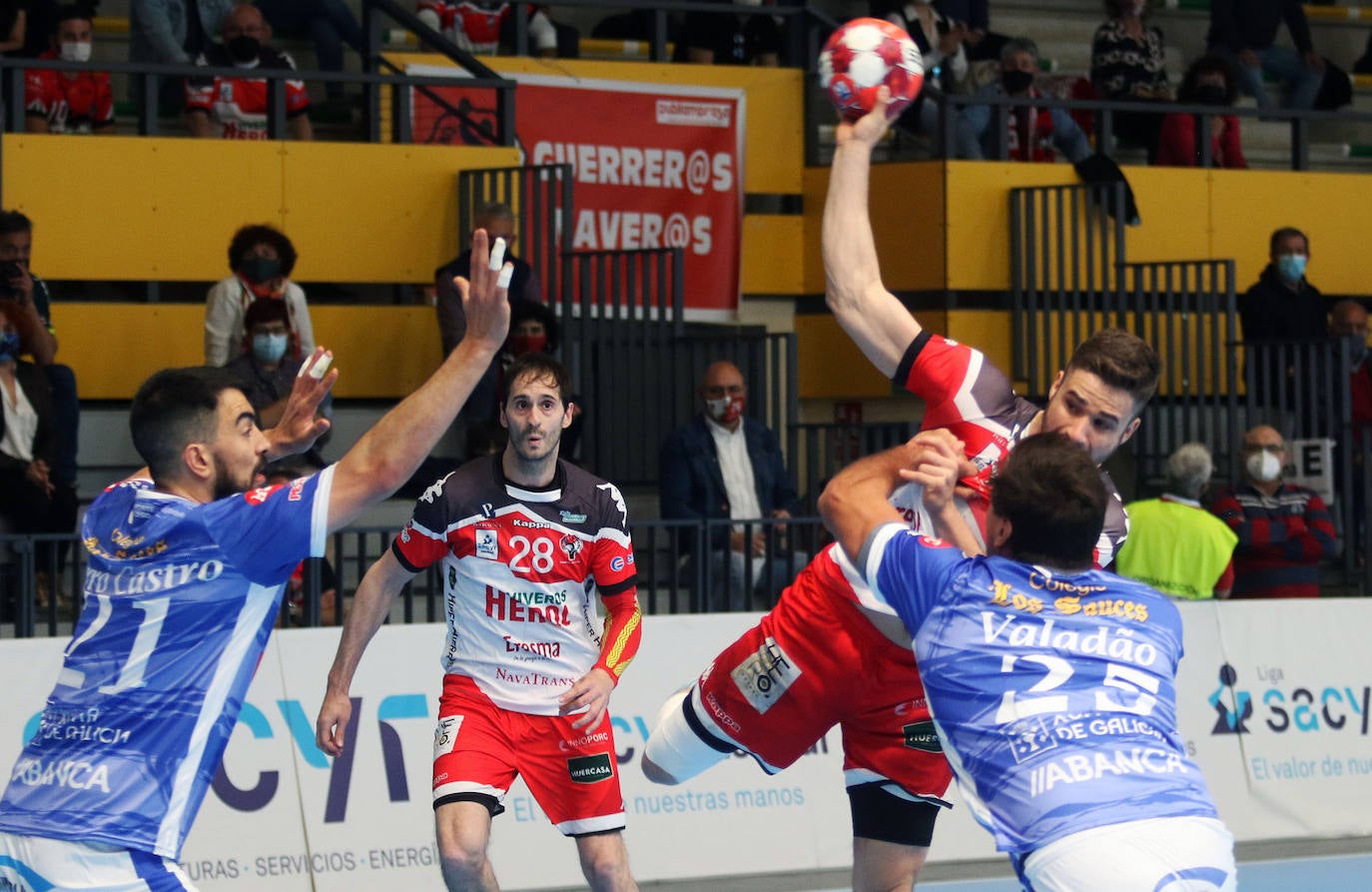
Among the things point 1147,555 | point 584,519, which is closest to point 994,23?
point 1147,555

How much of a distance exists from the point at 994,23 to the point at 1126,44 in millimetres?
2146

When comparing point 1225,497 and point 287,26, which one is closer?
point 1225,497

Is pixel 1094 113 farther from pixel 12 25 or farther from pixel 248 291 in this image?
pixel 12 25

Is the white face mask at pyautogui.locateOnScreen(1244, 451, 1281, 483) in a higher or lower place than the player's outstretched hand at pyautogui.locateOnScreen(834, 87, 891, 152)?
lower

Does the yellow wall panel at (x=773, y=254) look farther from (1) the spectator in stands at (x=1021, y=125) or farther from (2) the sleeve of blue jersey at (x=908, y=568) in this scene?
(2) the sleeve of blue jersey at (x=908, y=568)

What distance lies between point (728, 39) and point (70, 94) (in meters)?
4.97

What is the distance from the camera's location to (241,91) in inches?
463

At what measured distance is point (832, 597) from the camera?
5309mm

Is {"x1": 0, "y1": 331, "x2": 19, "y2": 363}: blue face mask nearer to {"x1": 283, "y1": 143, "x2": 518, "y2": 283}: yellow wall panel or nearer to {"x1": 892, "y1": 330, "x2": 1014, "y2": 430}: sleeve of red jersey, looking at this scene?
{"x1": 283, "y1": 143, "x2": 518, "y2": 283}: yellow wall panel

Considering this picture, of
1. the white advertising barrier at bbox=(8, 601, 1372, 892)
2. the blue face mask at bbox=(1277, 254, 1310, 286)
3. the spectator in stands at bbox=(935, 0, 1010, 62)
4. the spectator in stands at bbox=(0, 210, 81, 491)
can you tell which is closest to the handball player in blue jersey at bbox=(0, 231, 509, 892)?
the white advertising barrier at bbox=(8, 601, 1372, 892)

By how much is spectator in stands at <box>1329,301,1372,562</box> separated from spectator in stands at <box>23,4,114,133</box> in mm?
8150

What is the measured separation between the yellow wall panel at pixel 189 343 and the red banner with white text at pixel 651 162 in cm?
170

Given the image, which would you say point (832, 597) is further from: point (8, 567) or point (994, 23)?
point (994, 23)

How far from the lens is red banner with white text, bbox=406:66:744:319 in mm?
13133
